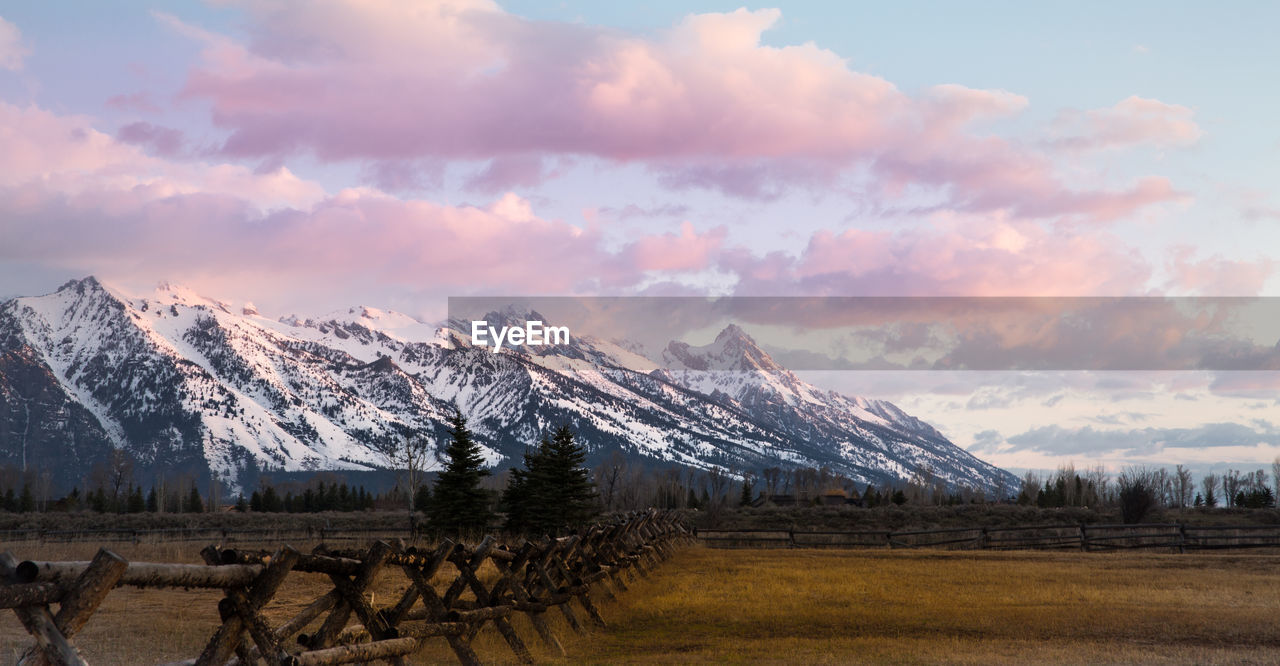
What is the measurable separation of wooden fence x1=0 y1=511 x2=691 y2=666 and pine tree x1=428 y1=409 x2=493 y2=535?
30628mm

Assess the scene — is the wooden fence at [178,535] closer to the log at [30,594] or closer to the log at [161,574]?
the log at [161,574]

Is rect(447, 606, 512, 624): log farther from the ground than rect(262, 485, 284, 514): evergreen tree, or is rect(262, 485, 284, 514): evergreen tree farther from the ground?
rect(447, 606, 512, 624): log

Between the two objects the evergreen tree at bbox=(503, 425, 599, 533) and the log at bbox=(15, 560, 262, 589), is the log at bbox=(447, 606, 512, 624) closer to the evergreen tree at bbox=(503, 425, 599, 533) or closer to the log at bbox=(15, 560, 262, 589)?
the log at bbox=(15, 560, 262, 589)

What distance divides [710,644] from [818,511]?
80606mm

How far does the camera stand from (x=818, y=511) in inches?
3723

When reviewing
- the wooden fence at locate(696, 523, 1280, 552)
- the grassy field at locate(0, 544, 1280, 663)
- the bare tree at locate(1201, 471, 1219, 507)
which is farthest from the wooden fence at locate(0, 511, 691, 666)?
the bare tree at locate(1201, 471, 1219, 507)

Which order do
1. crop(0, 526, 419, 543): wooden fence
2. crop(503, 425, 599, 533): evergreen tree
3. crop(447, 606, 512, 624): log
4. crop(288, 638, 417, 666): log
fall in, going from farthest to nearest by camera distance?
crop(0, 526, 419, 543): wooden fence, crop(503, 425, 599, 533): evergreen tree, crop(447, 606, 512, 624): log, crop(288, 638, 417, 666): log

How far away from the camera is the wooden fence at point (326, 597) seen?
640 centimetres

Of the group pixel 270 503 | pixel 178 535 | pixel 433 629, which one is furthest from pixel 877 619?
pixel 270 503

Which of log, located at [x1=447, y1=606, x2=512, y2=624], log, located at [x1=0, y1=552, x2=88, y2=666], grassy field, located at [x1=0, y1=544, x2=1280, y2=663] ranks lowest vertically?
grassy field, located at [x1=0, y1=544, x2=1280, y2=663]

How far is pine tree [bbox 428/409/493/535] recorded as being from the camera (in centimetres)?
4950

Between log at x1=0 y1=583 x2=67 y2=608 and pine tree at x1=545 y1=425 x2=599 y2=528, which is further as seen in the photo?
pine tree at x1=545 y1=425 x2=599 y2=528

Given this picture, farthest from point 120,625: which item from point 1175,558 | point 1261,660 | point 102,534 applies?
point 102,534

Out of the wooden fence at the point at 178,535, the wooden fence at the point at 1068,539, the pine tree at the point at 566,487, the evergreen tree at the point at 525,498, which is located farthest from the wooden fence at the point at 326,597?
the wooden fence at the point at 178,535
